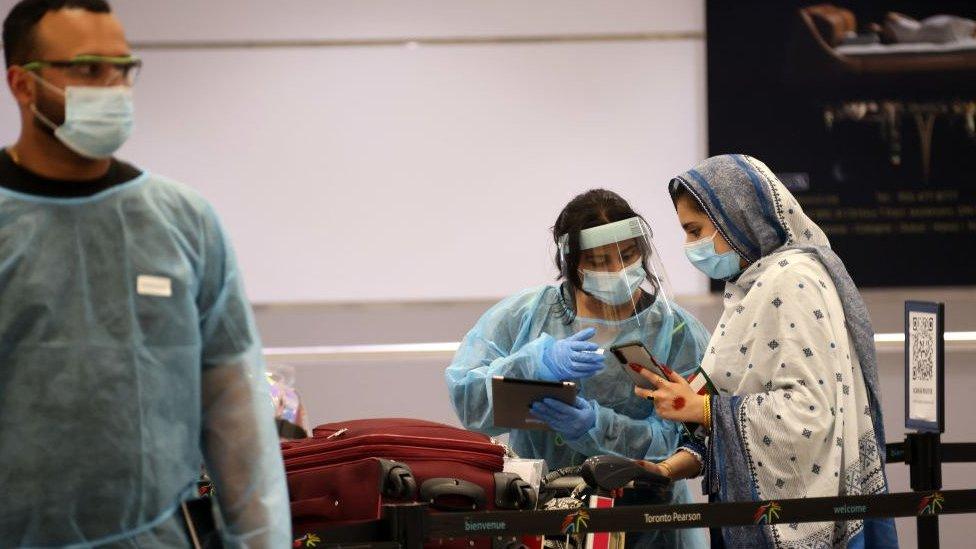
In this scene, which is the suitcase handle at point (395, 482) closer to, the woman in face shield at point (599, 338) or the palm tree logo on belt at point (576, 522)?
the palm tree logo on belt at point (576, 522)

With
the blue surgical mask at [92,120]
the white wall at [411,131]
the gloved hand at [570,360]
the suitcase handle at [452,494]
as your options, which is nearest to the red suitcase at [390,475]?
the suitcase handle at [452,494]

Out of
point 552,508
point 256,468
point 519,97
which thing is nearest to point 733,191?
point 552,508

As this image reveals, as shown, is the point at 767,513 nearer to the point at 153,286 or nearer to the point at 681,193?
the point at 681,193

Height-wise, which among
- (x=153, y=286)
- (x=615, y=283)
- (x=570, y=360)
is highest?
(x=153, y=286)

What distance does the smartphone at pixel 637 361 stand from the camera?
3098mm

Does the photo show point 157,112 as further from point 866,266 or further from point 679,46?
point 866,266

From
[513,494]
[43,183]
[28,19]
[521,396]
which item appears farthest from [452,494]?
[28,19]

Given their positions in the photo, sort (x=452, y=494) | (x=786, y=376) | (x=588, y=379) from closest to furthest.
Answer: (x=452, y=494) < (x=786, y=376) < (x=588, y=379)

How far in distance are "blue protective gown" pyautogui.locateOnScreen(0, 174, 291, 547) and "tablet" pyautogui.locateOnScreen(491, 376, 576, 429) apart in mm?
1263

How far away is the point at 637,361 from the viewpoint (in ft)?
10.3

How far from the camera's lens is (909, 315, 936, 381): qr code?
341cm

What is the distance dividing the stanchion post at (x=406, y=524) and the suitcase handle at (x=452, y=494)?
94mm

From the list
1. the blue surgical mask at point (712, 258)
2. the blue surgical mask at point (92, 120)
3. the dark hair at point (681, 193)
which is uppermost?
the blue surgical mask at point (92, 120)

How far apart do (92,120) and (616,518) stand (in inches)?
62.5
